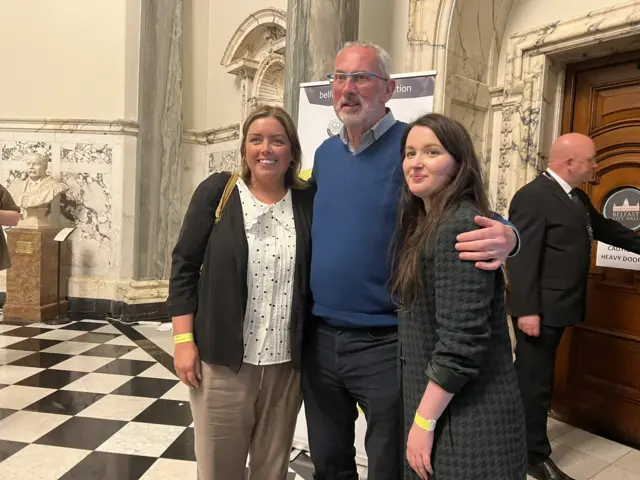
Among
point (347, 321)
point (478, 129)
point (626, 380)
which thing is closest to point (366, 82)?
point (347, 321)

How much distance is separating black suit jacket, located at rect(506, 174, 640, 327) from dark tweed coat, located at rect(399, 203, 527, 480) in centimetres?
145

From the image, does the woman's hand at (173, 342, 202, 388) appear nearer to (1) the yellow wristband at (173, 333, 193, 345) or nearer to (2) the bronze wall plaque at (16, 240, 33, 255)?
(1) the yellow wristband at (173, 333, 193, 345)

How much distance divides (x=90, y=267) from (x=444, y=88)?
15.9 feet

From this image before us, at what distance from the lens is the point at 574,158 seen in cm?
271

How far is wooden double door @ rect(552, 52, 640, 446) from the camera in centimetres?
315

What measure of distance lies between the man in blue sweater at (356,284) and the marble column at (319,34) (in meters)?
1.86

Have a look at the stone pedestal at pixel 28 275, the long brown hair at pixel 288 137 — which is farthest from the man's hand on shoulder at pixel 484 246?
the stone pedestal at pixel 28 275

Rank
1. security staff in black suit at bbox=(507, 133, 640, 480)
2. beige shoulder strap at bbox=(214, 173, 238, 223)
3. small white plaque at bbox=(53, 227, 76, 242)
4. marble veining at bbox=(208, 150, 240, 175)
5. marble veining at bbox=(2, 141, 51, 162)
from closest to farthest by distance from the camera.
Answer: beige shoulder strap at bbox=(214, 173, 238, 223) < security staff in black suit at bbox=(507, 133, 640, 480) < small white plaque at bbox=(53, 227, 76, 242) < marble veining at bbox=(208, 150, 240, 175) < marble veining at bbox=(2, 141, 51, 162)

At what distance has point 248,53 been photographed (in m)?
6.09

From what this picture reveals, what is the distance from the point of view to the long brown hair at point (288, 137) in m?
1.74

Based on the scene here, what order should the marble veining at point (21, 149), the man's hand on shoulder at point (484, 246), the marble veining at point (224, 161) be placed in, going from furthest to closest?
1. the marble veining at point (21, 149)
2. the marble veining at point (224, 161)
3. the man's hand on shoulder at point (484, 246)

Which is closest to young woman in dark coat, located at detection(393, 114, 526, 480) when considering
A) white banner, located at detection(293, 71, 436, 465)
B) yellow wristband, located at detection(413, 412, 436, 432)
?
yellow wristband, located at detection(413, 412, 436, 432)

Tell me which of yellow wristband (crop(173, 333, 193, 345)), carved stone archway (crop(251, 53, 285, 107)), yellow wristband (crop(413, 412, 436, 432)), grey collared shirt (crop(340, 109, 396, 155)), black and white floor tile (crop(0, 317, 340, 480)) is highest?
carved stone archway (crop(251, 53, 285, 107))

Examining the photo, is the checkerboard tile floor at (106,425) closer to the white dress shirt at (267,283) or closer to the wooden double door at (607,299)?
the wooden double door at (607,299)
